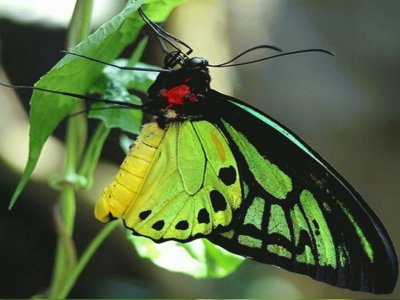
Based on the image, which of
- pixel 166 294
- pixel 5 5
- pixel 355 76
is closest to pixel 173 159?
pixel 5 5

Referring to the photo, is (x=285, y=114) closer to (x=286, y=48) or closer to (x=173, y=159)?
(x=286, y=48)

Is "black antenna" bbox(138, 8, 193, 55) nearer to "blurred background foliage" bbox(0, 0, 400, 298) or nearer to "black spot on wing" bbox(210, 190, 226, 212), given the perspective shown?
"black spot on wing" bbox(210, 190, 226, 212)

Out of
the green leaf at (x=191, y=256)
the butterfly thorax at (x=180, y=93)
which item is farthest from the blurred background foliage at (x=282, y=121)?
the butterfly thorax at (x=180, y=93)

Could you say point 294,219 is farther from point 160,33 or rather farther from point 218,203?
point 160,33

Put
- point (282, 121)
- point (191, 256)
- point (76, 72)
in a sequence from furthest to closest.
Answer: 1. point (282, 121)
2. point (191, 256)
3. point (76, 72)

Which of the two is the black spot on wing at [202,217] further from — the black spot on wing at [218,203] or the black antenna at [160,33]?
the black antenna at [160,33]

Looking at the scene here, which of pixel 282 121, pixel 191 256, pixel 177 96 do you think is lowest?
pixel 191 256

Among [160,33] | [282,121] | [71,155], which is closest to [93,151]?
[71,155]
